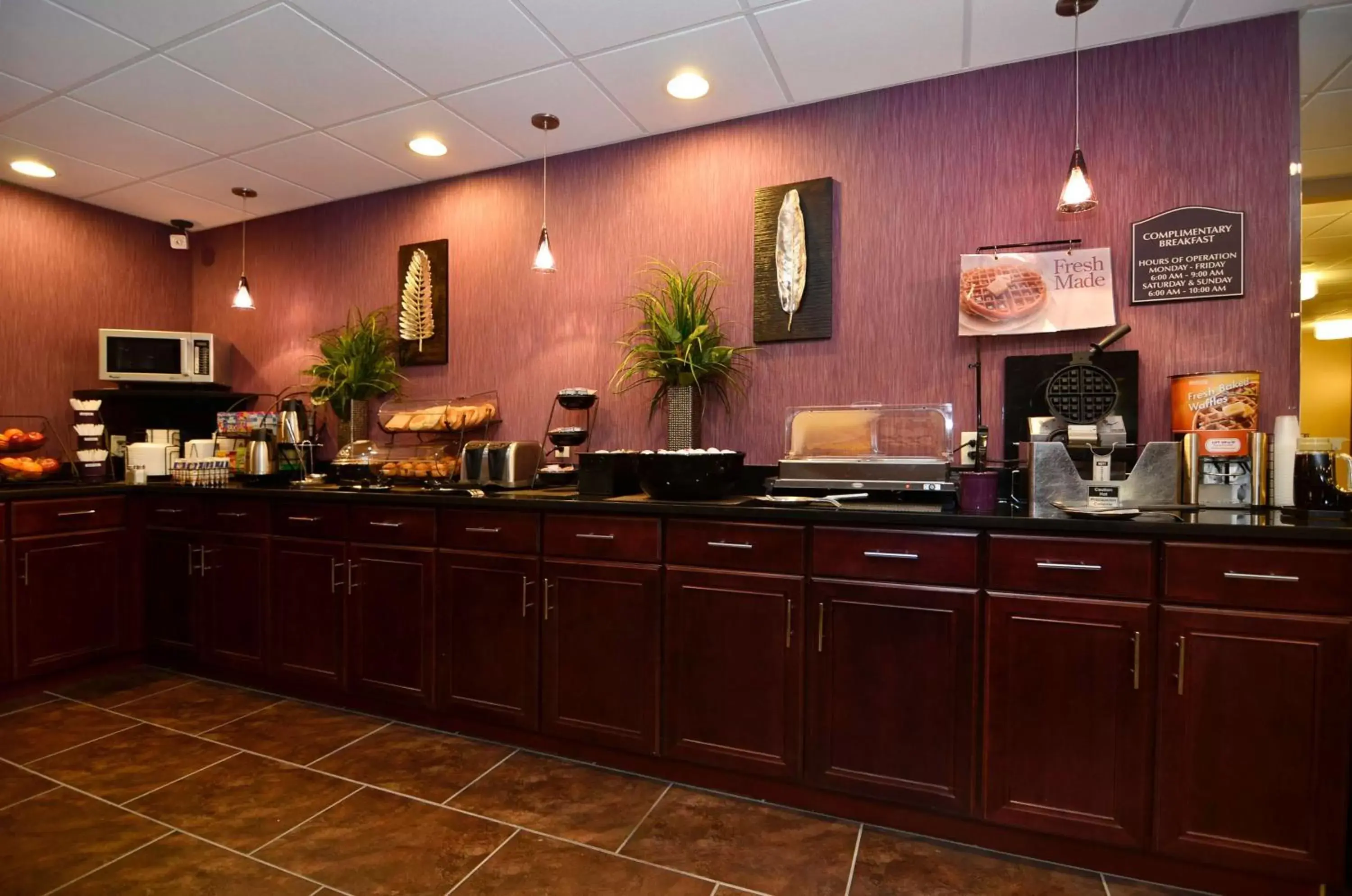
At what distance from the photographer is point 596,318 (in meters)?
3.28

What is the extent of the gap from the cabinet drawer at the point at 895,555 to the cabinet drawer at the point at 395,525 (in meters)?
1.56

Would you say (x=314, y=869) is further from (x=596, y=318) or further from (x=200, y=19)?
(x=200, y=19)

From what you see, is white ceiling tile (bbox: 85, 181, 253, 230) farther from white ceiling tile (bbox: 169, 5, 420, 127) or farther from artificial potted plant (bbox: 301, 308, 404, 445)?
white ceiling tile (bbox: 169, 5, 420, 127)

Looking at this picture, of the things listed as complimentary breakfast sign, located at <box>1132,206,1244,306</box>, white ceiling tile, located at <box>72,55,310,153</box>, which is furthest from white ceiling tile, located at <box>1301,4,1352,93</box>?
white ceiling tile, located at <box>72,55,310,153</box>

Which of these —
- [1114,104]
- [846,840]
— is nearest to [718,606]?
[846,840]

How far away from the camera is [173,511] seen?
11.0 feet

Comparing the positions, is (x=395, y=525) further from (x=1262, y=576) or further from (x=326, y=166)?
(x=1262, y=576)

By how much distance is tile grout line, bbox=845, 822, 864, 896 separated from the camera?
178 centimetres

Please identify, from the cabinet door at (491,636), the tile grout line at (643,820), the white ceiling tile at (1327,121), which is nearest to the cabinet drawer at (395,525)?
the cabinet door at (491,636)

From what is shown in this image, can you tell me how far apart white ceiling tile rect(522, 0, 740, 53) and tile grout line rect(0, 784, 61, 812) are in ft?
10.1

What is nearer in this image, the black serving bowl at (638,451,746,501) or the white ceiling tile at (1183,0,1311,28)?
the white ceiling tile at (1183,0,1311,28)

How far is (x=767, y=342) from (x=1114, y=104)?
1.52 meters

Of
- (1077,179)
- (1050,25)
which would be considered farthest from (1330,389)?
(1077,179)

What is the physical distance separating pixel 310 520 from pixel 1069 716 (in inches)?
116
